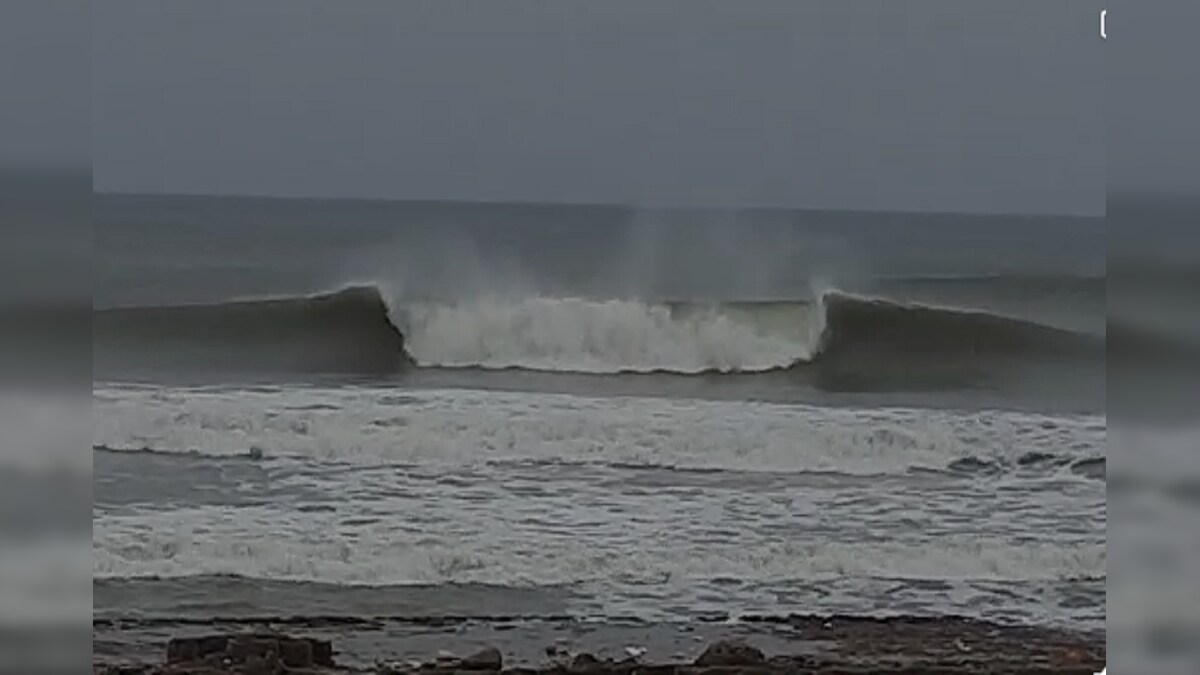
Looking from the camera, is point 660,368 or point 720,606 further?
point 660,368

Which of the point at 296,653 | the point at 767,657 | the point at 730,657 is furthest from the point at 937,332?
the point at 296,653

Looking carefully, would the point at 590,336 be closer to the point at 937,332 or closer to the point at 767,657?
the point at 937,332

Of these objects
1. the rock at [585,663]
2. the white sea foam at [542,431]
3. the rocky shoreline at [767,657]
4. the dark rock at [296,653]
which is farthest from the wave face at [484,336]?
the dark rock at [296,653]

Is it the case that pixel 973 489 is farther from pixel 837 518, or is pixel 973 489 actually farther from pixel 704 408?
pixel 704 408

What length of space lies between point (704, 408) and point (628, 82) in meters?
1.17

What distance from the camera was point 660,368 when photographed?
195 inches

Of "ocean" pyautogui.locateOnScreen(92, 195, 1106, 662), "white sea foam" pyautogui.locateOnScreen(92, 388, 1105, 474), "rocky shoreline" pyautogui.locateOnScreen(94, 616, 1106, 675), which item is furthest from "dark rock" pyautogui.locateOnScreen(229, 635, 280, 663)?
"white sea foam" pyautogui.locateOnScreen(92, 388, 1105, 474)

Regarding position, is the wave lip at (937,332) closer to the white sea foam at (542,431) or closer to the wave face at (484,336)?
the wave face at (484,336)

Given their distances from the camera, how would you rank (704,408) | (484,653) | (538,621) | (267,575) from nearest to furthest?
1. (484,653)
2. (538,621)
3. (267,575)
4. (704,408)

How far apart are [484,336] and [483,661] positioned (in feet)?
A: 6.96

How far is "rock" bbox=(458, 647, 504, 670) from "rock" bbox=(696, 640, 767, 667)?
0.43 meters

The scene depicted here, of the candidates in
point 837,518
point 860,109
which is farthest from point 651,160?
point 837,518

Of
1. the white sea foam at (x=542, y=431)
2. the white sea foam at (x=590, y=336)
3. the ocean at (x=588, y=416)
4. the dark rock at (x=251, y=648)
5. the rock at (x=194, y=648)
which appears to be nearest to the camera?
the dark rock at (x=251, y=648)

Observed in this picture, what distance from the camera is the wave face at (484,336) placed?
4.93 m
